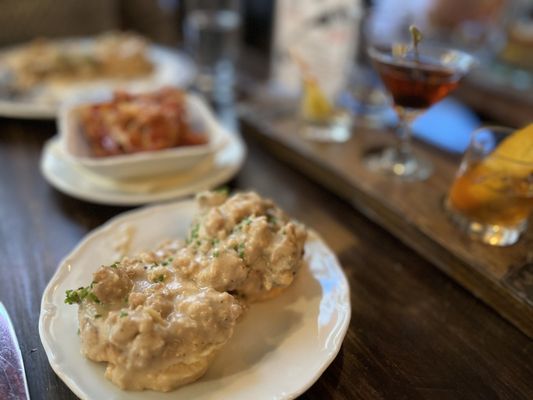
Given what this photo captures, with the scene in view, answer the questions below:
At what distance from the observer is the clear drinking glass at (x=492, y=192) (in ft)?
3.38

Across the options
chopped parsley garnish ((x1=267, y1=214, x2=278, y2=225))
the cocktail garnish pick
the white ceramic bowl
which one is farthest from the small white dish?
the cocktail garnish pick

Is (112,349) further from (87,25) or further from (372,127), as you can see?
(87,25)

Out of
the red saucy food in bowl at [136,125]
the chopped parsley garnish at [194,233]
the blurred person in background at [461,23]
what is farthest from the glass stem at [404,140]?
the blurred person in background at [461,23]

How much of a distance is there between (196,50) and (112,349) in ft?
5.48

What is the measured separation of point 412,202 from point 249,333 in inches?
24.6

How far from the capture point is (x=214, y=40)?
6.72 ft

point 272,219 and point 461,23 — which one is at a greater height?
point 461,23

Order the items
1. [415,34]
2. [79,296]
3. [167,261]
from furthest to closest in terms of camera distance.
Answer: [415,34], [167,261], [79,296]

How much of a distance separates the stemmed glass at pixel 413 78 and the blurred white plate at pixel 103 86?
905mm

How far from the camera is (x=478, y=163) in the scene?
1.10 m

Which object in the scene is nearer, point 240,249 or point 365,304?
point 240,249

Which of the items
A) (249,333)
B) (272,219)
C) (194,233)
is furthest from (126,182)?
(249,333)

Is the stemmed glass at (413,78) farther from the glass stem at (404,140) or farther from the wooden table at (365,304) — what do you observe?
the wooden table at (365,304)

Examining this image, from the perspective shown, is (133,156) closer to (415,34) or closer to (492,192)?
(415,34)
